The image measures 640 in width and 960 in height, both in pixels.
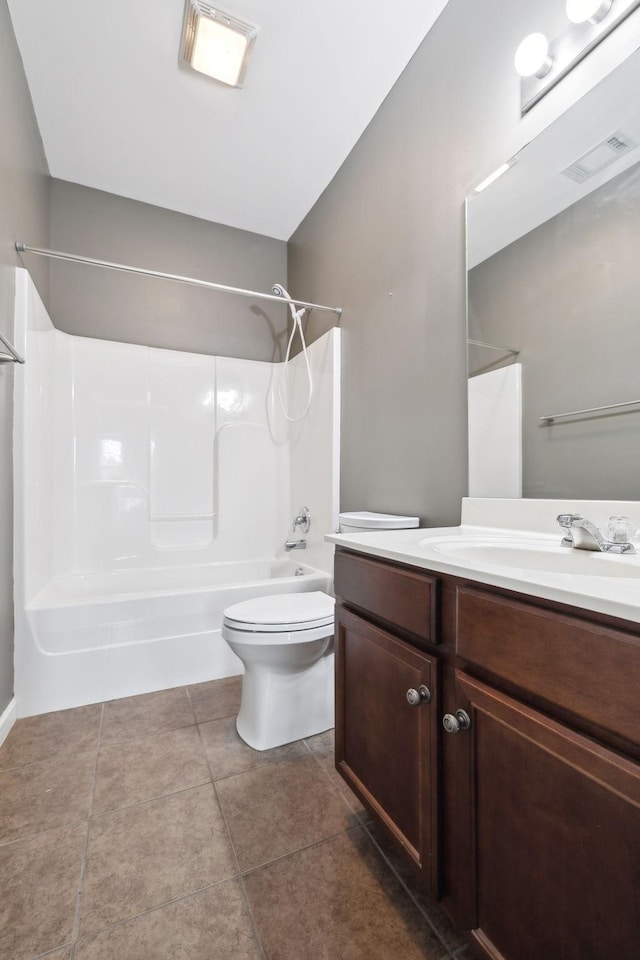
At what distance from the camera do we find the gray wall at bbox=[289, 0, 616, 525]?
1392mm

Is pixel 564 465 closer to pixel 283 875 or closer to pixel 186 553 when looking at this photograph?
pixel 283 875

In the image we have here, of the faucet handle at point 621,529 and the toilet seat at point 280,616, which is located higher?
the faucet handle at point 621,529

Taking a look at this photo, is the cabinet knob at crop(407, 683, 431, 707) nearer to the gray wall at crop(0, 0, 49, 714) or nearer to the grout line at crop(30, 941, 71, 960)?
the grout line at crop(30, 941, 71, 960)

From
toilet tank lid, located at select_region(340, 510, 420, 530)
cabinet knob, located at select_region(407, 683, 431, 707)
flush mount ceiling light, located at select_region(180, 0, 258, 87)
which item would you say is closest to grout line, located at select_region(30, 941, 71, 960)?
cabinet knob, located at select_region(407, 683, 431, 707)

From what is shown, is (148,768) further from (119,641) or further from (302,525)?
(302,525)

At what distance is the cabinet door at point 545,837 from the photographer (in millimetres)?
495

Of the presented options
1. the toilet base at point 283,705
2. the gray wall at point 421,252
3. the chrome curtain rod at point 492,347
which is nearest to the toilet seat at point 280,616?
the toilet base at point 283,705

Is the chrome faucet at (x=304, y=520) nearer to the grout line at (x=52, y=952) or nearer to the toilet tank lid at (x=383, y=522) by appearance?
the toilet tank lid at (x=383, y=522)

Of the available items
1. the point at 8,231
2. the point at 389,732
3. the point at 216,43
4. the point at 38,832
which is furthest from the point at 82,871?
the point at 216,43

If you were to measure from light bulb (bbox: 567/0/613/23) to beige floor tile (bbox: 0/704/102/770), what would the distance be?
267cm

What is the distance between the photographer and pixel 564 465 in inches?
43.9

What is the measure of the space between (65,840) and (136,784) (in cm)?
24

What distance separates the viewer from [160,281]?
106 inches

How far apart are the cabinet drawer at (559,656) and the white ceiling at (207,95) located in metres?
2.19
